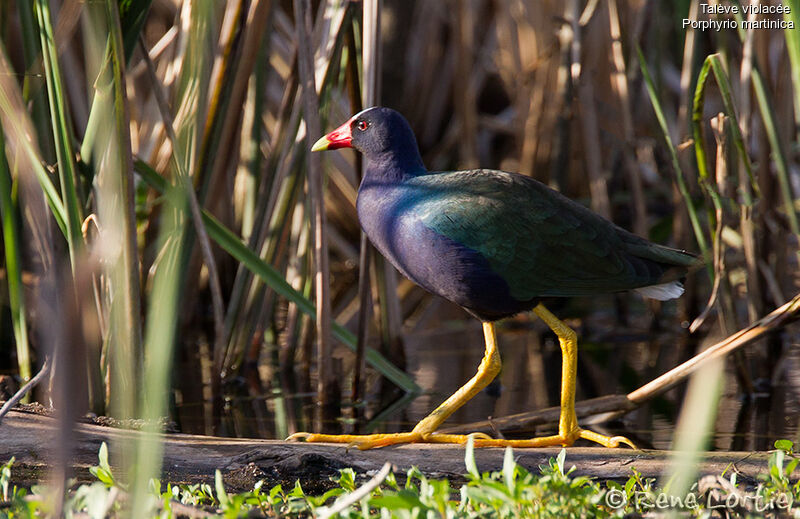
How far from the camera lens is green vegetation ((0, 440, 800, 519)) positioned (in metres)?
1.63

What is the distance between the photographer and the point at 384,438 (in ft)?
7.98

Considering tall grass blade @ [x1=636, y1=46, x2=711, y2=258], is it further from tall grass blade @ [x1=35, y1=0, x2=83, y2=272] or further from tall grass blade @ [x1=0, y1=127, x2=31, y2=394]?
tall grass blade @ [x1=0, y1=127, x2=31, y2=394]

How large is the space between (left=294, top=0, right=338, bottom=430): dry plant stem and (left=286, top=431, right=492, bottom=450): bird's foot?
2.10 ft

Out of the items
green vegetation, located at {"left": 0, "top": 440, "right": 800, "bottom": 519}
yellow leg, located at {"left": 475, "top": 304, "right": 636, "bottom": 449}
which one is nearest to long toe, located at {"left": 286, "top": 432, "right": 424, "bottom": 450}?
yellow leg, located at {"left": 475, "top": 304, "right": 636, "bottom": 449}

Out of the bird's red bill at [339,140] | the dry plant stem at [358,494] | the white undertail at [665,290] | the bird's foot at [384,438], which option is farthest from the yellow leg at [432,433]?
the dry plant stem at [358,494]

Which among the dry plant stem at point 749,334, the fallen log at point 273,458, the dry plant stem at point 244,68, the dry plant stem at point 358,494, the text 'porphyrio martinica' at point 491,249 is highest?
the dry plant stem at point 244,68

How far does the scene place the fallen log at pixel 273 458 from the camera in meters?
2.27

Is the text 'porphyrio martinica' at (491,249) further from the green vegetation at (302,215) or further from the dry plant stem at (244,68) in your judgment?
the dry plant stem at (244,68)

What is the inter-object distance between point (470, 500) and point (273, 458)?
2.24 ft

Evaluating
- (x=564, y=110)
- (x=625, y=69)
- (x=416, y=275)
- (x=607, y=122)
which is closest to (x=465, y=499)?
(x=416, y=275)

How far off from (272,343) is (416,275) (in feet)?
6.80

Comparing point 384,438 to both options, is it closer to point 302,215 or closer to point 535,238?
point 535,238

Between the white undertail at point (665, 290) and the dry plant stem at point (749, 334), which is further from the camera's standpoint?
the white undertail at point (665, 290)

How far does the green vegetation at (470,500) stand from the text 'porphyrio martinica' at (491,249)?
1.54 ft
